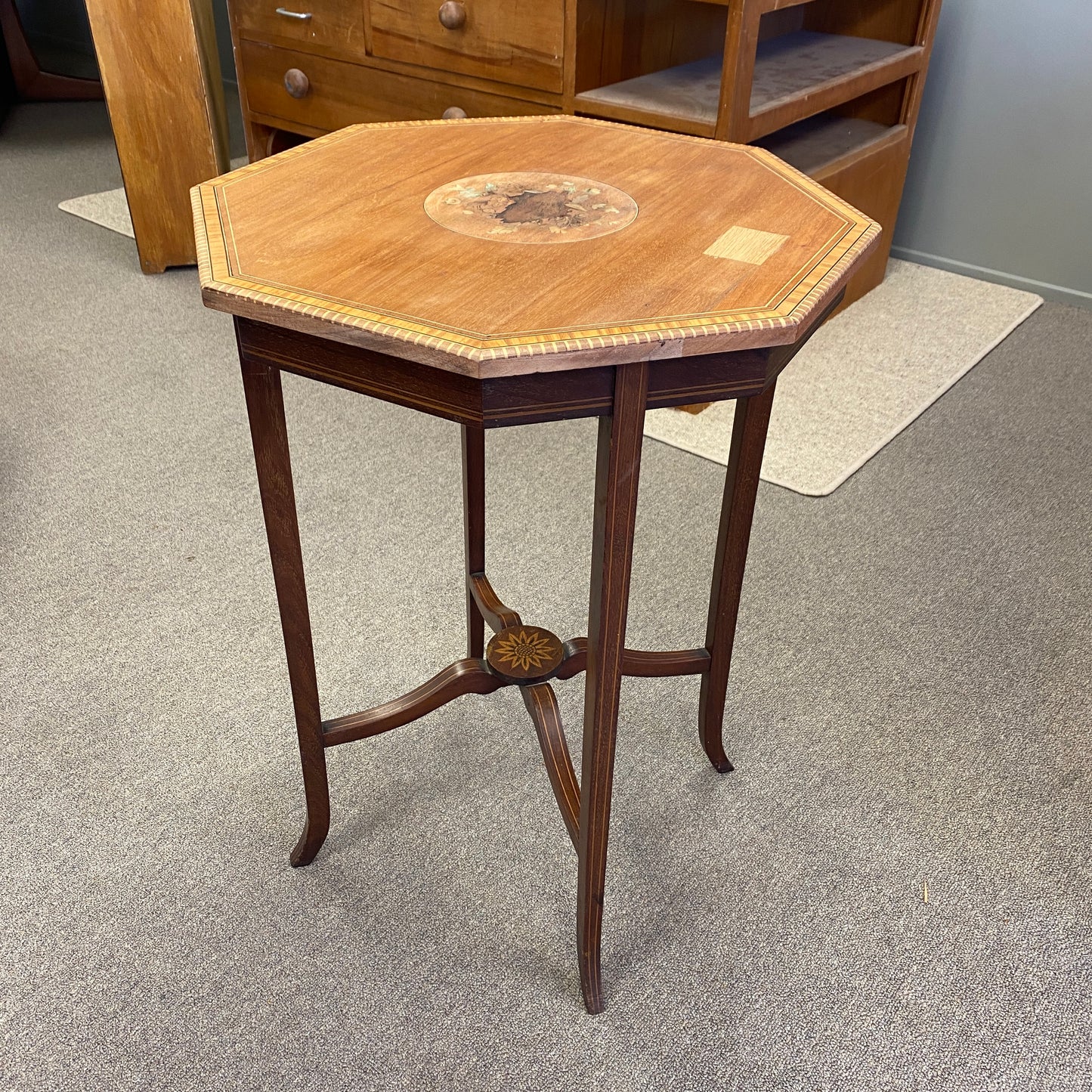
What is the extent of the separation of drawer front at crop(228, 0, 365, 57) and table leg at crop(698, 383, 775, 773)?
181 cm

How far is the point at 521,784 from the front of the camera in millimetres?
1495

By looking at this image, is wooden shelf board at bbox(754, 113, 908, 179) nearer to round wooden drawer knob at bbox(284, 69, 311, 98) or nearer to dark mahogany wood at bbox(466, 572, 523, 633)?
round wooden drawer knob at bbox(284, 69, 311, 98)

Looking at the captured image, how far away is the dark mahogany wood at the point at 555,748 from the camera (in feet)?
4.16

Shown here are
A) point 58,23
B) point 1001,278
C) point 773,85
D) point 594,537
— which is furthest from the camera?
point 58,23

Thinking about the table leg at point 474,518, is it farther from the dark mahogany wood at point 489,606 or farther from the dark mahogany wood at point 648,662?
the dark mahogany wood at point 648,662

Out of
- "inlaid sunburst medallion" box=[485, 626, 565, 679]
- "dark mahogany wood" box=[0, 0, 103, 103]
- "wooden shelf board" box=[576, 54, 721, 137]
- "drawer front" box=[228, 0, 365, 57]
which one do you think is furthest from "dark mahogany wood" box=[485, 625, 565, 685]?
"dark mahogany wood" box=[0, 0, 103, 103]

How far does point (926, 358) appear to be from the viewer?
2.61 metres

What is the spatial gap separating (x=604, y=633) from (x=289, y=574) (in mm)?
356

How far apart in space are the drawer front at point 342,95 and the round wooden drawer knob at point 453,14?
5.7 inches

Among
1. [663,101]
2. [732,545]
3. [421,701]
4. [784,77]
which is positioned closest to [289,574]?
[421,701]

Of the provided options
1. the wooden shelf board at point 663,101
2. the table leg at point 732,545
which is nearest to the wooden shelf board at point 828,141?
the wooden shelf board at point 663,101

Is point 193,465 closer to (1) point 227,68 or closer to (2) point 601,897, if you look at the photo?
(2) point 601,897

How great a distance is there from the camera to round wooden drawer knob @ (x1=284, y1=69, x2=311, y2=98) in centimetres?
276

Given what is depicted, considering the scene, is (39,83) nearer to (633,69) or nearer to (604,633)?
(633,69)
